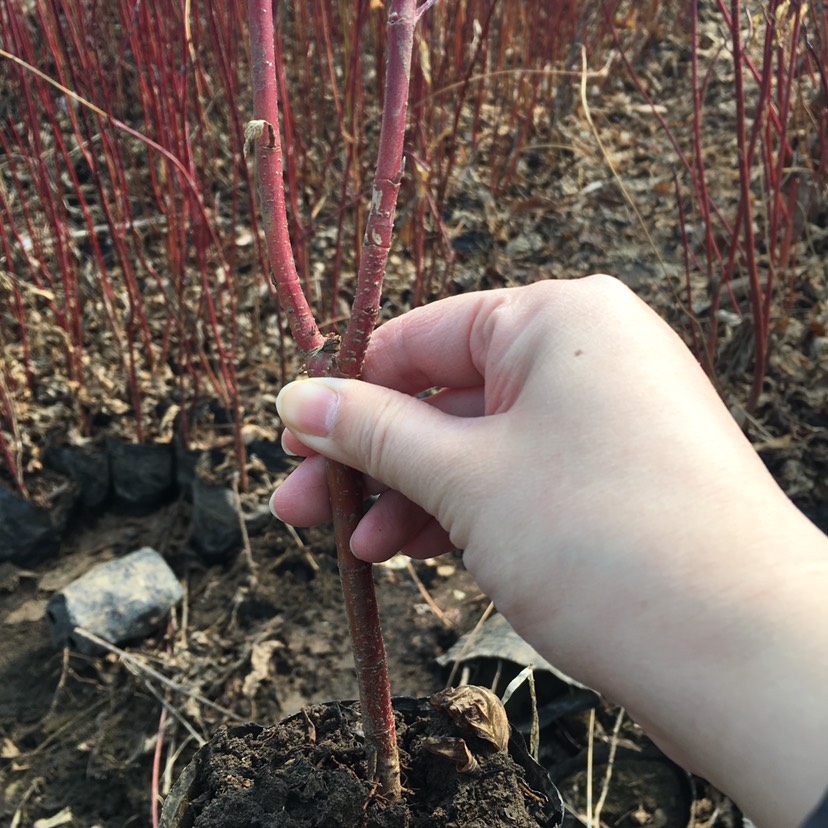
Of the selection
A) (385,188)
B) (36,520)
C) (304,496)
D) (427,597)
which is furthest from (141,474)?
(385,188)

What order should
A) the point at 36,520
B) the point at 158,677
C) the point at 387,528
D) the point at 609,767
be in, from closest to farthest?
the point at 387,528, the point at 609,767, the point at 158,677, the point at 36,520

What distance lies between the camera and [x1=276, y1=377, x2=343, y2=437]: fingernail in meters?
0.85

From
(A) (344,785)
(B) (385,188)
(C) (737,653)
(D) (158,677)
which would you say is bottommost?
(D) (158,677)

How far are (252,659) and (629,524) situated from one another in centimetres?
138

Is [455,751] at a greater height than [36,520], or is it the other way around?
[455,751]

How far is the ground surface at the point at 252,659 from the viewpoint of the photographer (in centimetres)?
161

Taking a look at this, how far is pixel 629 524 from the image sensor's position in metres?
0.71

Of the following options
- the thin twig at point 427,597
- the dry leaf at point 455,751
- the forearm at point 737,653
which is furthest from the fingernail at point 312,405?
the thin twig at point 427,597

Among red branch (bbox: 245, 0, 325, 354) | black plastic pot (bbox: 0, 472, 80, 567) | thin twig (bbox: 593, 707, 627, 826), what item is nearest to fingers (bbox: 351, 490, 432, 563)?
red branch (bbox: 245, 0, 325, 354)

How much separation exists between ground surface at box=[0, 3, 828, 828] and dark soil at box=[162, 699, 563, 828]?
24.5 inches

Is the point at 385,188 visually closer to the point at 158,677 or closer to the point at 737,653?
the point at 737,653

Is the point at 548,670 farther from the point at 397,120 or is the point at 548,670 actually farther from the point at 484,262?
the point at 484,262

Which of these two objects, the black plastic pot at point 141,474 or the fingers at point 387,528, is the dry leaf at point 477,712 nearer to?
the fingers at point 387,528

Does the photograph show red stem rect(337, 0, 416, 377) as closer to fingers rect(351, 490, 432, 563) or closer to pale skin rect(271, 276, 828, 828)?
pale skin rect(271, 276, 828, 828)
